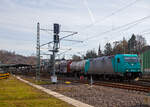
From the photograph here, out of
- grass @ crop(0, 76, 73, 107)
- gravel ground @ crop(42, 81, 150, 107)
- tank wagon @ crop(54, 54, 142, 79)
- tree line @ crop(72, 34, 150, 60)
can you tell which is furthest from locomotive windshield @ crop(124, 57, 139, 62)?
tree line @ crop(72, 34, 150, 60)

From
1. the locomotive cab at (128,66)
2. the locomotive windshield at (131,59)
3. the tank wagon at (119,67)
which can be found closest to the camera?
the locomotive cab at (128,66)

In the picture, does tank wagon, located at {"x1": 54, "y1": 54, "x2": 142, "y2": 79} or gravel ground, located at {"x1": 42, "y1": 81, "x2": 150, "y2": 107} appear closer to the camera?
gravel ground, located at {"x1": 42, "y1": 81, "x2": 150, "y2": 107}

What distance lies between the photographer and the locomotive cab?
23.8m

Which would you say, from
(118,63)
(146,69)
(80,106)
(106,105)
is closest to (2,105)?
(80,106)

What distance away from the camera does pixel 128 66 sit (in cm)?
2389

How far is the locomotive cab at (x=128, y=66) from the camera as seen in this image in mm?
23753

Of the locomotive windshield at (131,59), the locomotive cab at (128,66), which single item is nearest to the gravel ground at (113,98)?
the locomotive cab at (128,66)

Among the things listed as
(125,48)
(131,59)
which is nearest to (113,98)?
(131,59)

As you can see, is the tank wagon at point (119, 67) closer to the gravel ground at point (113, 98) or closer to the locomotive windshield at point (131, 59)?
the locomotive windshield at point (131, 59)

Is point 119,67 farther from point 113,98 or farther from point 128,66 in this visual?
point 113,98

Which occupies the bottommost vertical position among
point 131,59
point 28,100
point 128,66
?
point 28,100

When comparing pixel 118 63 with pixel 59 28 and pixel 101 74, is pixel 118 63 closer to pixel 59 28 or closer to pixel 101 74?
pixel 101 74

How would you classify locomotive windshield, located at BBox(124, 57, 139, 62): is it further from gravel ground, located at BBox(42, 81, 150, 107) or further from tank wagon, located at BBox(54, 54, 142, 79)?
gravel ground, located at BBox(42, 81, 150, 107)

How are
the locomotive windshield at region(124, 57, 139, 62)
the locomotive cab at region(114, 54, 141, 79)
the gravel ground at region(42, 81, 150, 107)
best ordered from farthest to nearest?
1. the locomotive windshield at region(124, 57, 139, 62)
2. the locomotive cab at region(114, 54, 141, 79)
3. the gravel ground at region(42, 81, 150, 107)
